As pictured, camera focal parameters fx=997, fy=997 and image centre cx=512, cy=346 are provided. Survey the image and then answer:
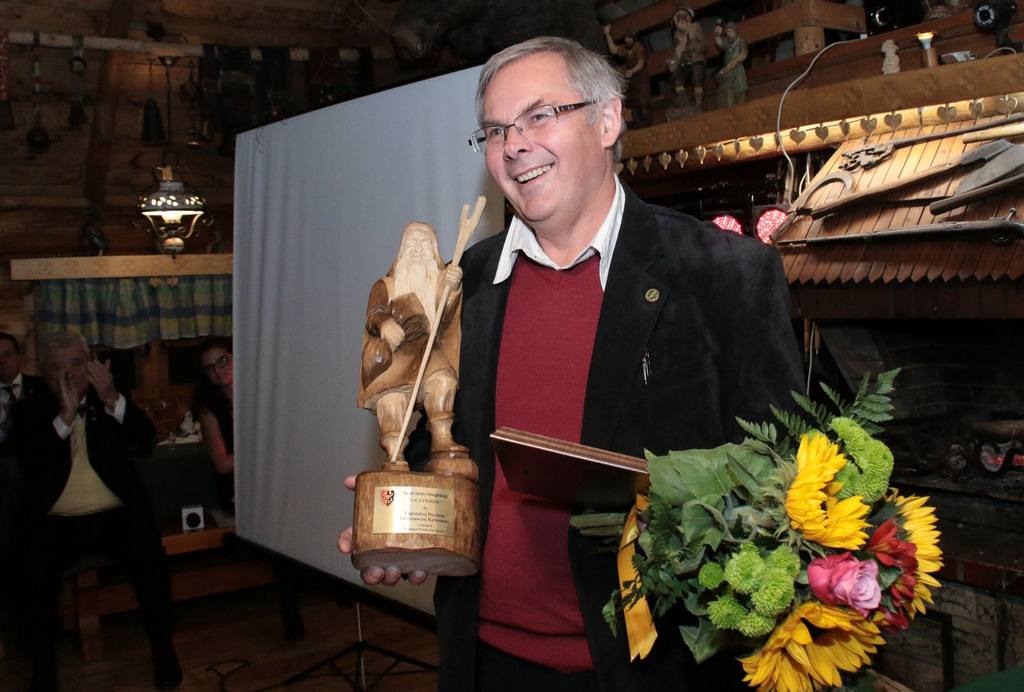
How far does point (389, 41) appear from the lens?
636 cm

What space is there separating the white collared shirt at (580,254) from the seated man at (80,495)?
10.3ft

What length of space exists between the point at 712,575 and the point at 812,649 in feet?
0.44

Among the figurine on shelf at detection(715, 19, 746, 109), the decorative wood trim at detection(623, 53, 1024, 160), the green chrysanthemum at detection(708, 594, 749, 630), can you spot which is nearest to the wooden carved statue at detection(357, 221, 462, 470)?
the green chrysanthemum at detection(708, 594, 749, 630)

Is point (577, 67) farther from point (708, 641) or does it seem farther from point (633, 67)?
point (633, 67)

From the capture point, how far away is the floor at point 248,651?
13.4 ft

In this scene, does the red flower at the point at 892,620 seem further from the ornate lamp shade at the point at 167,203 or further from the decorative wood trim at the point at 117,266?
the decorative wood trim at the point at 117,266

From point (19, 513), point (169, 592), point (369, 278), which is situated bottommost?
point (169, 592)

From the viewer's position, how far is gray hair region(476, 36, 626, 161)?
1.57 m

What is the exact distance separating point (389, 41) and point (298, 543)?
12.7ft

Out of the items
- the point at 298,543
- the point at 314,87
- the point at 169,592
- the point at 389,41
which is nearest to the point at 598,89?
the point at 298,543

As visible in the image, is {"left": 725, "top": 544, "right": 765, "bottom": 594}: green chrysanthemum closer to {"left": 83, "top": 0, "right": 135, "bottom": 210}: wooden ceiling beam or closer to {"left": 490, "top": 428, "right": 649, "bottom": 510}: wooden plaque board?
{"left": 490, "top": 428, "right": 649, "bottom": 510}: wooden plaque board

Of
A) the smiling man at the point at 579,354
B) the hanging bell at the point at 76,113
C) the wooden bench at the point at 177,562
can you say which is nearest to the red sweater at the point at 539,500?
the smiling man at the point at 579,354

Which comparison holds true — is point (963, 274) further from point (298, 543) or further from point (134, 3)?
point (134, 3)

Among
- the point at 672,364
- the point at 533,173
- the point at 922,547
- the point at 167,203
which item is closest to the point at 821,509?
the point at 922,547
